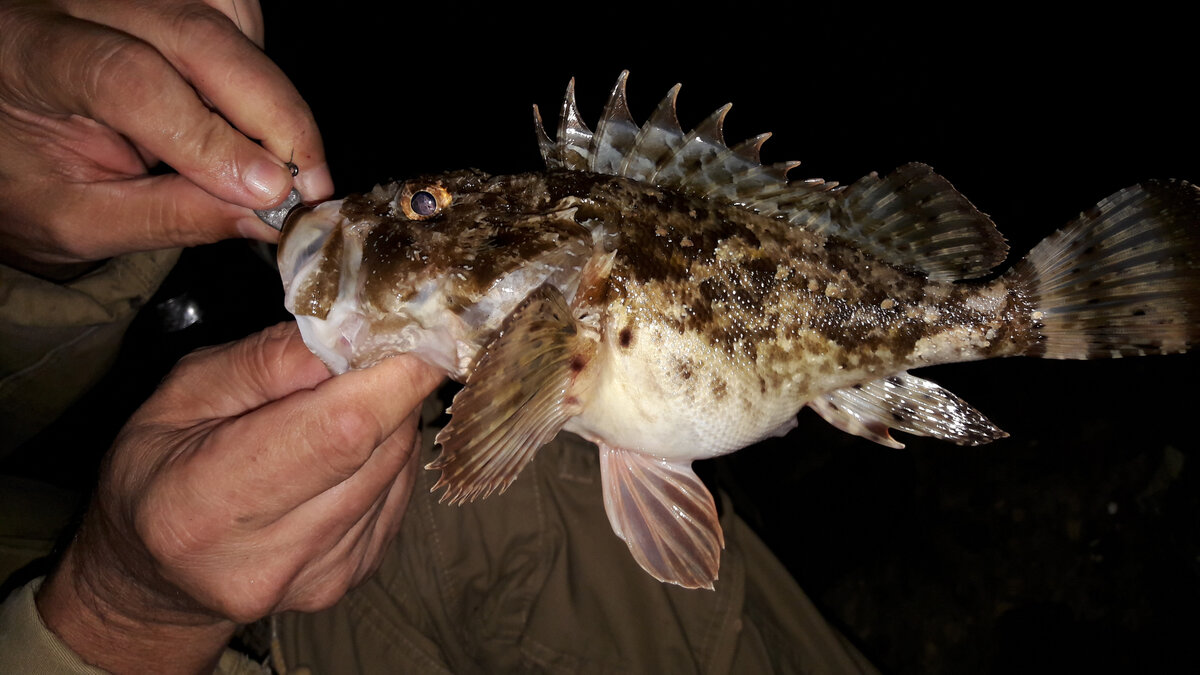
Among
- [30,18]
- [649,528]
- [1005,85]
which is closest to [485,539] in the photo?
[649,528]

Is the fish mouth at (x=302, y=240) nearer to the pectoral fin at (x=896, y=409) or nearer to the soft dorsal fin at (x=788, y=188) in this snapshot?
the soft dorsal fin at (x=788, y=188)

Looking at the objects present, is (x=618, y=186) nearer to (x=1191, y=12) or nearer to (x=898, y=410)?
(x=898, y=410)

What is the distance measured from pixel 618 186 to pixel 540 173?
25 cm

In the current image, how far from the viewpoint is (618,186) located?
1.98 metres

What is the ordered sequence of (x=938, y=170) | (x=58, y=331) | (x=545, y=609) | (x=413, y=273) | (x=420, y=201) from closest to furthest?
(x=413, y=273) → (x=420, y=201) → (x=58, y=331) → (x=545, y=609) → (x=938, y=170)

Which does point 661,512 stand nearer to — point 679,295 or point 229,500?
point 679,295

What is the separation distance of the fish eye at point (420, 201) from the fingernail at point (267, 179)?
1.06 feet

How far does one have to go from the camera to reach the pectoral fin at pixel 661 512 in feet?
6.83

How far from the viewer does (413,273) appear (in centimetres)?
175

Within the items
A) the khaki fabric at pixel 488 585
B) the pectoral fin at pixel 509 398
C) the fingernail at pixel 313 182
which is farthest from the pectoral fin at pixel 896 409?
the fingernail at pixel 313 182

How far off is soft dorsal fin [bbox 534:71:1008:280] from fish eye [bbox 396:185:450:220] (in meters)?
0.40

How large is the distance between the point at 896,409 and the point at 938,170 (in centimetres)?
555

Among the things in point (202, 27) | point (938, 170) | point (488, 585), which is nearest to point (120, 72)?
point (202, 27)

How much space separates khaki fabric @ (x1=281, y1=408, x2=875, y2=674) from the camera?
9.57ft
